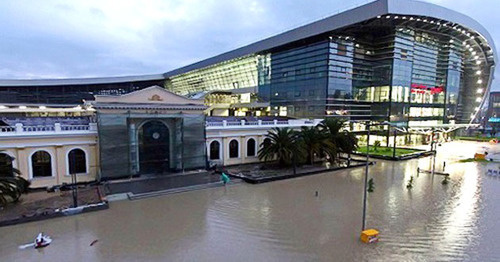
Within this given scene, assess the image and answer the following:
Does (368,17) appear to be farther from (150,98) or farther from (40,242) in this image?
(40,242)

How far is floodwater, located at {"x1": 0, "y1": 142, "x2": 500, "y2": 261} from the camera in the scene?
35.1ft

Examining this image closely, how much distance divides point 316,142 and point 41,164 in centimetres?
2348

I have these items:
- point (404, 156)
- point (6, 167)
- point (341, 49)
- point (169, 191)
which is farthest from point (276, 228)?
point (341, 49)

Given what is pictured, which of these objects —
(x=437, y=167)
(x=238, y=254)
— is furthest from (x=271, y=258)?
(x=437, y=167)

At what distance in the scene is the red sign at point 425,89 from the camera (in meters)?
47.9

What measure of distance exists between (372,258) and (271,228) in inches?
181

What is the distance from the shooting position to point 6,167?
49.4ft

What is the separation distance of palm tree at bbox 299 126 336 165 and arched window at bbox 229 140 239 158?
269 inches

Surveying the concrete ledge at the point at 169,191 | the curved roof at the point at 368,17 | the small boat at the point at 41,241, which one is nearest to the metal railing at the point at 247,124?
the concrete ledge at the point at 169,191

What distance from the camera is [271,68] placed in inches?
2181

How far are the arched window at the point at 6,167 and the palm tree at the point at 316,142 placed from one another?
2215cm

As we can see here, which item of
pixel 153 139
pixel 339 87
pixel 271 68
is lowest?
pixel 153 139

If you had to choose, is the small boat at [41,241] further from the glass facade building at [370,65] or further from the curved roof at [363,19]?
the curved roof at [363,19]

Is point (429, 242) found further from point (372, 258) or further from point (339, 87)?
point (339, 87)
